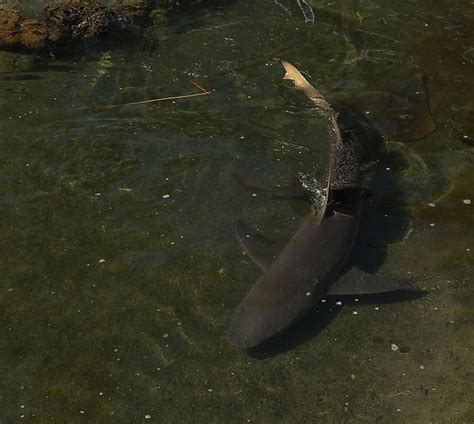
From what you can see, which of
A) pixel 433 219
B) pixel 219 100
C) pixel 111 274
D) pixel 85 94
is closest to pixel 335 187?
pixel 433 219

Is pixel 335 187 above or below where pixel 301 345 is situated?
above

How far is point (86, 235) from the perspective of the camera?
754 centimetres

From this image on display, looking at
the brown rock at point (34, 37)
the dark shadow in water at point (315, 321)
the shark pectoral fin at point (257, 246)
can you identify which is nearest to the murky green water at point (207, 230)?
the dark shadow in water at point (315, 321)

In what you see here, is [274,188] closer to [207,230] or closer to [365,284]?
[207,230]

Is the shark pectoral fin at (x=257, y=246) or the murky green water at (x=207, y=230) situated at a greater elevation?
the shark pectoral fin at (x=257, y=246)

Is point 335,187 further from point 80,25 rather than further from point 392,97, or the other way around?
point 80,25

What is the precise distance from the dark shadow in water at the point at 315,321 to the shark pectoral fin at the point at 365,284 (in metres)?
0.19

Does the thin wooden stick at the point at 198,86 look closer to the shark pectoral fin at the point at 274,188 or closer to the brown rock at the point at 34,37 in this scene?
the shark pectoral fin at the point at 274,188

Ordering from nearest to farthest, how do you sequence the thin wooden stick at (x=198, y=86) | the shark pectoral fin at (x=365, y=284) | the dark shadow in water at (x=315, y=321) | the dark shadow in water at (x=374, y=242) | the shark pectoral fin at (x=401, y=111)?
the dark shadow in water at (x=315, y=321)
the dark shadow in water at (x=374, y=242)
the shark pectoral fin at (x=365, y=284)
the shark pectoral fin at (x=401, y=111)
the thin wooden stick at (x=198, y=86)

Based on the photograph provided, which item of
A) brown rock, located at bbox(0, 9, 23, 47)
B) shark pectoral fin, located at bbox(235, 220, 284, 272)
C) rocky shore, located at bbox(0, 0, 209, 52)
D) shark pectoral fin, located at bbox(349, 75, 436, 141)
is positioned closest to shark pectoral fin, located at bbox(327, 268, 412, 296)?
shark pectoral fin, located at bbox(235, 220, 284, 272)

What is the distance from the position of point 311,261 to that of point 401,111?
10.7 feet

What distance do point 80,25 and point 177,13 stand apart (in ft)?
5.27

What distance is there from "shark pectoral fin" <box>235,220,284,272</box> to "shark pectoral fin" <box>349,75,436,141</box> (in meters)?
2.35

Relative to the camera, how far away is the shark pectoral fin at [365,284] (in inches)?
257
